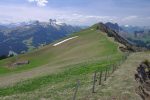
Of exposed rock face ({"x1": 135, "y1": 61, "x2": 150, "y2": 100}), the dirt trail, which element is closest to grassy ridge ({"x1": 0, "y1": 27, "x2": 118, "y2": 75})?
exposed rock face ({"x1": 135, "y1": 61, "x2": 150, "y2": 100})

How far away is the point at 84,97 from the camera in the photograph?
31.3 metres

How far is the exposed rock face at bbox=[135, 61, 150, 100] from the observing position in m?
39.9

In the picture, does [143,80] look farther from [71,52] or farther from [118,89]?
[71,52]

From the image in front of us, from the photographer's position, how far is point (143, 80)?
165ft

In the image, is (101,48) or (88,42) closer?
(101,48)

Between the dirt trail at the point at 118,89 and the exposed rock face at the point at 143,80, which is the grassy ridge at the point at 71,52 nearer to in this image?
the exposed rock face at the point at 143,80

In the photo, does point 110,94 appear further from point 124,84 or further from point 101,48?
point 101,48

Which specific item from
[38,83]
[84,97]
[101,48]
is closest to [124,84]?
[84,97]

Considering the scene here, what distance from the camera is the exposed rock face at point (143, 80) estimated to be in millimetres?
39934

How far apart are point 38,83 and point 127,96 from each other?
78.1 feet

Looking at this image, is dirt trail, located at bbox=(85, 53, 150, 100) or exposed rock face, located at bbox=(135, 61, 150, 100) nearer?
dirt trail, located at bbox=(85, 53, 150, 100)

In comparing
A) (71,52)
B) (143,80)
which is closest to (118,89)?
(143,80)

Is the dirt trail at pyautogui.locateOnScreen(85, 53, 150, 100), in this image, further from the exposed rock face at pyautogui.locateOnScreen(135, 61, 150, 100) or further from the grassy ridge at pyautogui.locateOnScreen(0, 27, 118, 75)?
the grassy ridge at pyautogui.locateOnScreen(0, 27, 118, 75)

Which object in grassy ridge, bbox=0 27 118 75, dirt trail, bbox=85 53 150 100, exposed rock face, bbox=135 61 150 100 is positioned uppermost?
dirt trail, bbox=85 53 150 100
